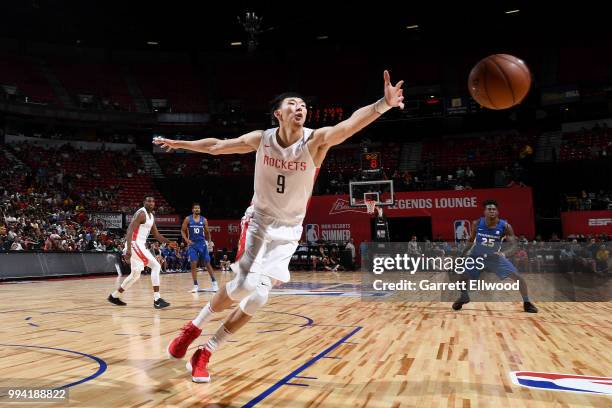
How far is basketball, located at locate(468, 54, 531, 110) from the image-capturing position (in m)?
4.71

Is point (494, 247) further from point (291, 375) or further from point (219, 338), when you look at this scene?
point (219, 338)

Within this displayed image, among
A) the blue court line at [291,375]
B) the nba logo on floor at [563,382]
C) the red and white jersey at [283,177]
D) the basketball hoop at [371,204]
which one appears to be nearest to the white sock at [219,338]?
the blue court line at [291,375]

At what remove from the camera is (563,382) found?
3.63 m

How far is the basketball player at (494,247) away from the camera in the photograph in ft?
26.3

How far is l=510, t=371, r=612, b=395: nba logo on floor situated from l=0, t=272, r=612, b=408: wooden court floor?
0.12m

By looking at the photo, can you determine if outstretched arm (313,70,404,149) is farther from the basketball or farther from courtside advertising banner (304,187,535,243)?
courtside advertising banner (304,187,535,243)

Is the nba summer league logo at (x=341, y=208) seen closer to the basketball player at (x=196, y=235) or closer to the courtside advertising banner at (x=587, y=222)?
the courtside advertising banner at (x=587, y=222)

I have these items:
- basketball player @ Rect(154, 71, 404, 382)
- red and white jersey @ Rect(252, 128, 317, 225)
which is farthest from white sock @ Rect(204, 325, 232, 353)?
red and white jersey @ Rect(252, 128, 317, 225)

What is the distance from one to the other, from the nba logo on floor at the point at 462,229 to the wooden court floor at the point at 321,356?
518 inches

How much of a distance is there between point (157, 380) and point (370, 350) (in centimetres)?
210

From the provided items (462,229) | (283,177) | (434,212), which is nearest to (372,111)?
(283,177)

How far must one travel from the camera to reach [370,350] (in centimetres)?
486

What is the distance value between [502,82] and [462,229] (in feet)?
58.1

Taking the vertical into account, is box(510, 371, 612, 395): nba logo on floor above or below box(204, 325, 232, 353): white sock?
below
